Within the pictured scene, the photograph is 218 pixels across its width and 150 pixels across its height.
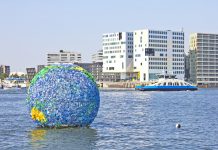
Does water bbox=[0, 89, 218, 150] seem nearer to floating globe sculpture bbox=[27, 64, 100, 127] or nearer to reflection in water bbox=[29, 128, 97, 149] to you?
reflection in water bbox=[29, 128, 97, 149]

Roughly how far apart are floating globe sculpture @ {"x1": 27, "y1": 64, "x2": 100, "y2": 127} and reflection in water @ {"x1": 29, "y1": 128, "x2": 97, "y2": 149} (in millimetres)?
715

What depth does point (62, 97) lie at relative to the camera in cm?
3850

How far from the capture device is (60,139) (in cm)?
3603

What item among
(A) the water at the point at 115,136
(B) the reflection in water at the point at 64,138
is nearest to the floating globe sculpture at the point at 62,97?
(B) the reflection in water at the point at 64,138

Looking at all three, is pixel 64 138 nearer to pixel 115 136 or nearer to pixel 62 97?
pixel 62 97

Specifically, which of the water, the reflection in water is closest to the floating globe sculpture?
the reflection in water

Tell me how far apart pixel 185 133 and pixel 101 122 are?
414 inches

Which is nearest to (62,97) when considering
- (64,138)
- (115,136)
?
(64,138)

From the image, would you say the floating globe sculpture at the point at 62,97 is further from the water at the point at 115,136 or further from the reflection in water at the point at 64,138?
the water at the point at 115,136

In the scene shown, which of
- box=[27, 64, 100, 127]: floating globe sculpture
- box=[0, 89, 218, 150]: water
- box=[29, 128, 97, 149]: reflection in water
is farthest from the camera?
box=[27, 64, 100, 127]: floating globe sculpture

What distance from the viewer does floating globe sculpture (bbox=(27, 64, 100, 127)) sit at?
38.6 meters

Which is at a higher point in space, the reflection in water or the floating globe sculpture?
the floating globe sculpture

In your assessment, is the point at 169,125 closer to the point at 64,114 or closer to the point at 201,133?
the point at 201,133

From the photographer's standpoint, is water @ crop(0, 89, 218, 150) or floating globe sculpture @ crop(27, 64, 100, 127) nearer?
water @ crop(0, 89, 218, 150)
